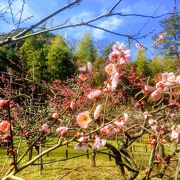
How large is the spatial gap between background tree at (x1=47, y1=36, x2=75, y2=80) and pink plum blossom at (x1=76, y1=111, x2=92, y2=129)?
23392mm

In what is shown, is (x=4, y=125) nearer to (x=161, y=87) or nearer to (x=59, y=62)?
(x=161, y=87)

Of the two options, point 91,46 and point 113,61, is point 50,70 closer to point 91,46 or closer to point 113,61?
point 91,46

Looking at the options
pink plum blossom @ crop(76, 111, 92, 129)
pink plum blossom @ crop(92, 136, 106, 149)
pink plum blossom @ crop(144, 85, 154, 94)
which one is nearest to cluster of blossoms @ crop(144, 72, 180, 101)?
pink plum blossom @ crop(144, 85, 154, 94)

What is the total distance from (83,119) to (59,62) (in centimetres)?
2607

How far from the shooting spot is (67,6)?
1.98 metres

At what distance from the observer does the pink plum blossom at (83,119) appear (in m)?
1.99

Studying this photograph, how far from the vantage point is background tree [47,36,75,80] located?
2654cm

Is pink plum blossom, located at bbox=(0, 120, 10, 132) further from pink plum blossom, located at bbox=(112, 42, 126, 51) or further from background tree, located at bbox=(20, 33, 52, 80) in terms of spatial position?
background tree, located at bbox=(20, 33, 52, 80)

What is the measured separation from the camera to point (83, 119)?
2.01 meters

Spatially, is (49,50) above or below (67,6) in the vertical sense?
above

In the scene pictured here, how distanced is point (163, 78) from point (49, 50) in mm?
27787

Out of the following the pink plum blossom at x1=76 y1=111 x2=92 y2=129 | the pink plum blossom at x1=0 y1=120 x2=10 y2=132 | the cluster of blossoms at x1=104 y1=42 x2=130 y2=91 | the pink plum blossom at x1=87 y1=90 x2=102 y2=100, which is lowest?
the pink plum blossom at x1=0 y1=120 x2=10 y2=132

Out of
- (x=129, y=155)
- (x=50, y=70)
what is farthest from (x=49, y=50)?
(x=129, y=155)

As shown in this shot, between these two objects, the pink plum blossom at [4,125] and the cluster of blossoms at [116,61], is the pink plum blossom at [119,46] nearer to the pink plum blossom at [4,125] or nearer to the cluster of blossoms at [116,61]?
the cluster of blossoms at [116,61]
